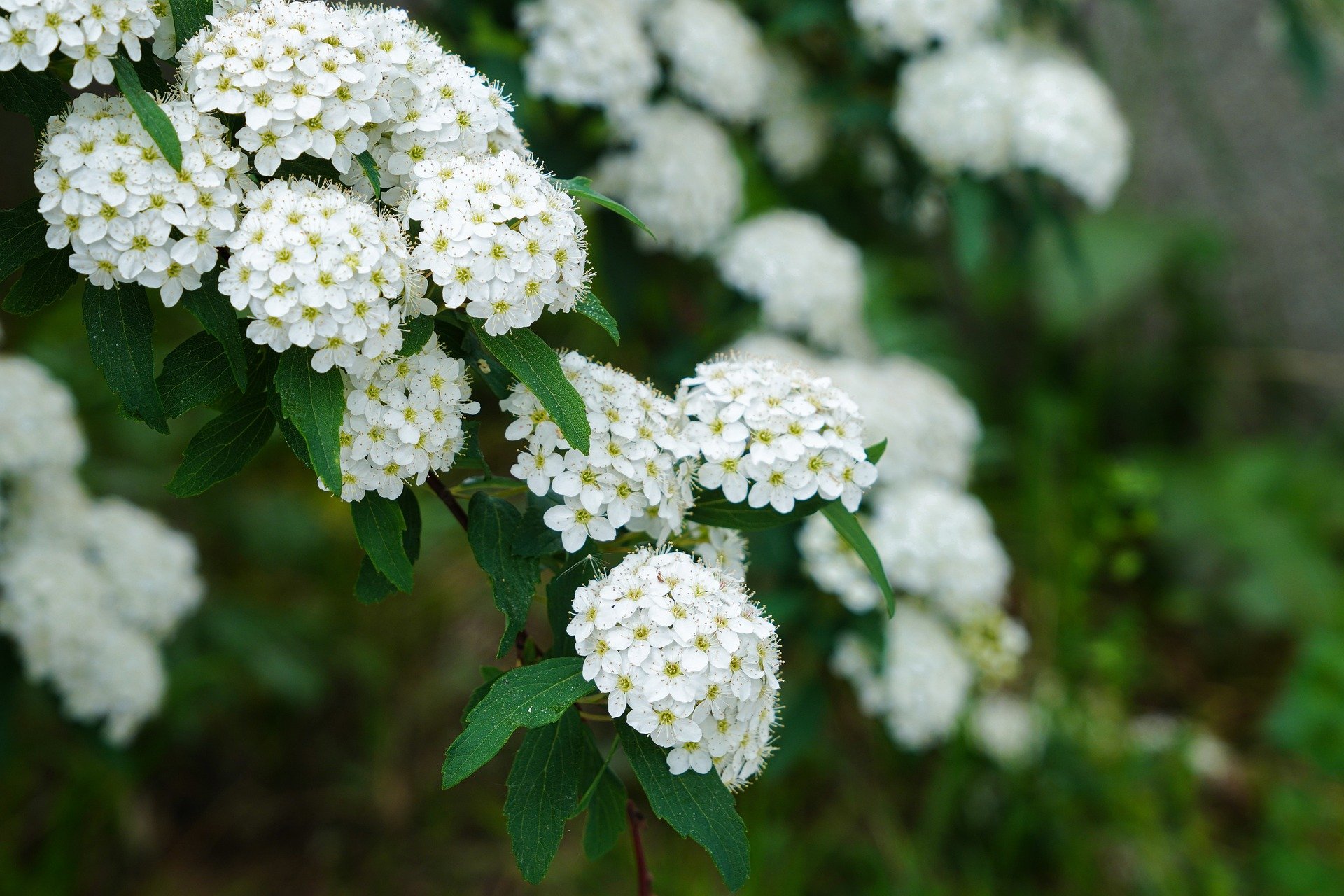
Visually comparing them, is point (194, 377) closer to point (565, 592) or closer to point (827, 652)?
point (565, 592)

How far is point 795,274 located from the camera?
255 centimetres

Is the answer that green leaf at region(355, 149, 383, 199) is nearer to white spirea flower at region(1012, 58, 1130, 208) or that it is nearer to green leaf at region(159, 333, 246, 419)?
green leaf at region(159, 333, 246, 419)

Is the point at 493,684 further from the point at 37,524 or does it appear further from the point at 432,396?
the point at 37,524

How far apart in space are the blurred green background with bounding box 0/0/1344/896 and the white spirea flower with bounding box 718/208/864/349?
0.58ft

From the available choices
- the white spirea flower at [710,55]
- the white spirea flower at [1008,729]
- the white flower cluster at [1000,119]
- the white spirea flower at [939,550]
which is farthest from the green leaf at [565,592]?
the white spirea flower at [1008,729]

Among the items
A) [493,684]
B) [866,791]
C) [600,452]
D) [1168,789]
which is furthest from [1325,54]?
[493,684]

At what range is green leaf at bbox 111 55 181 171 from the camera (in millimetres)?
1000

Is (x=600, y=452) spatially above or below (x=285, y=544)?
above

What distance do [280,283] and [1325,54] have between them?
3510mm

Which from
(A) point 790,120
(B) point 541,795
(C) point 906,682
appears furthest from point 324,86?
(A) point 790,120

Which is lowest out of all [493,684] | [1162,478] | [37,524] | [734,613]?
[1162,478]

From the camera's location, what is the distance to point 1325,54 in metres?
3.33

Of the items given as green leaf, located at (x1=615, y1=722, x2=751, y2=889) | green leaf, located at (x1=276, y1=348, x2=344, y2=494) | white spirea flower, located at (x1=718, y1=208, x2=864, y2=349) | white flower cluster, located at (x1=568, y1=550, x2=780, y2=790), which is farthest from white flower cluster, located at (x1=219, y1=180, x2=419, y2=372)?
white spirea flower, located at (x1=718, y1=208, x2=864, y2=349)

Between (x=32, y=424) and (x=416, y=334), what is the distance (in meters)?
1.29
